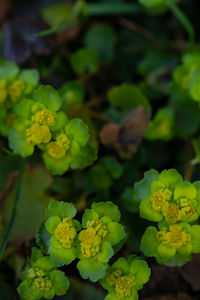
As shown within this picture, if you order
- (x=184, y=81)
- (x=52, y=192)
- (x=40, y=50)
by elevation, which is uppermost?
(x=40, y=50)

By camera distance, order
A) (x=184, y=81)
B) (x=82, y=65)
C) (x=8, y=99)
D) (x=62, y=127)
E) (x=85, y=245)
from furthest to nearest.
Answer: (x=82, y=65)
(x=184, y=81)
(x=8, y=99)
(x=62, y=127)
(x=85, y=245)

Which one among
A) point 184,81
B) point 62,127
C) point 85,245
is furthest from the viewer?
point 184,81

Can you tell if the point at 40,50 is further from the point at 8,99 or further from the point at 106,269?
the point at 106,269

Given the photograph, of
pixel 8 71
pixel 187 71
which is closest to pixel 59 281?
pixel 8 71

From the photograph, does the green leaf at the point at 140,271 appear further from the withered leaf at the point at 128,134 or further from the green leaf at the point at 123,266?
the withered leaf at the point at 128,134

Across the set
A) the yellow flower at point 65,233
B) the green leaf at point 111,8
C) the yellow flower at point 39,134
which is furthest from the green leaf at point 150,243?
the green leaf at point 111,8

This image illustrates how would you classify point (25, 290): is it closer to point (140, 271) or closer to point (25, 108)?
point (140, 271)

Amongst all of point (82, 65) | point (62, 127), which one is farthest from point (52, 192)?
point (82, 65)
